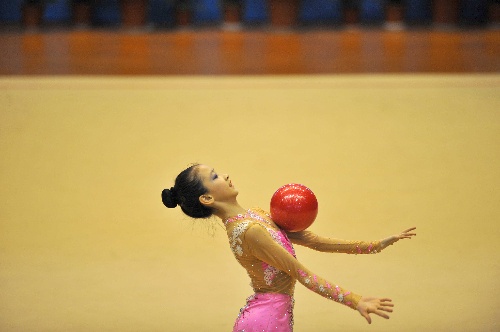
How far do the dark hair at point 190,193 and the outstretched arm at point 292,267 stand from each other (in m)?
0.19

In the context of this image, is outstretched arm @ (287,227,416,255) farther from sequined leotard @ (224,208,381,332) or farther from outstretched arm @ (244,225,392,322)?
outstretched arm @ (244,225,392,322)

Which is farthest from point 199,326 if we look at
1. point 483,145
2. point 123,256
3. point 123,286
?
point 483,145

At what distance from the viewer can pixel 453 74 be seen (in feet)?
22.5

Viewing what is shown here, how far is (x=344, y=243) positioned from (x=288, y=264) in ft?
1.05

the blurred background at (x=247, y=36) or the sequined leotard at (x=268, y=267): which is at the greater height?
the blurred background at (x=247, y=36)

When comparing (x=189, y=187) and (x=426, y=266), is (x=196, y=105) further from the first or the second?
(x=189, y=187)

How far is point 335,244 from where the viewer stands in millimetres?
2438

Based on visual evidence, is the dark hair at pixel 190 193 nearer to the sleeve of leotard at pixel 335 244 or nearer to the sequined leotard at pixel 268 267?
the sequined leotard at pixel 268 267

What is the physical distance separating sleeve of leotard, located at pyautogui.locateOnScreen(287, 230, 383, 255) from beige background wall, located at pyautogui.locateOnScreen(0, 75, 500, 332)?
57 centimetres

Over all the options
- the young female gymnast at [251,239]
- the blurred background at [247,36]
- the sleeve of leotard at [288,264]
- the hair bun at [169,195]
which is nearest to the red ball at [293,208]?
the young female gymnast at [251,239]

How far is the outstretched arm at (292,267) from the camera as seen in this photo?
6.97ft

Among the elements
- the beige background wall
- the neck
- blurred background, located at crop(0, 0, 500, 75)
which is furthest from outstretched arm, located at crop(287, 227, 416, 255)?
blurred background, located at crop(0, 0, 500, 75)

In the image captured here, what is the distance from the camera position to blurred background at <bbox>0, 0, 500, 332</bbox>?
3.61m

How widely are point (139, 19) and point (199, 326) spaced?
17.8ft
